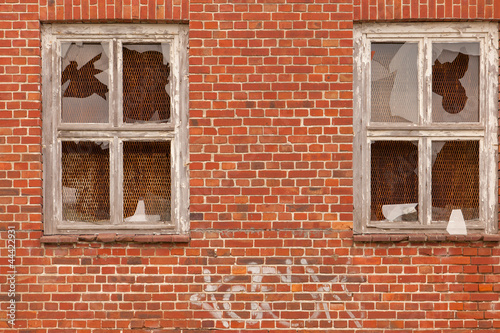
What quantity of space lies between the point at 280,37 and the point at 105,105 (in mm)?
1654

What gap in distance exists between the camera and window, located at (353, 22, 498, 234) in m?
3.69

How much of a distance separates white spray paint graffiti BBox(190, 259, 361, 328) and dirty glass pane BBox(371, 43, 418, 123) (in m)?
1.51

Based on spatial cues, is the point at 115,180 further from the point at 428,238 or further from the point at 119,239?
the point at 428,238

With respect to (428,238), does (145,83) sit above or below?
above

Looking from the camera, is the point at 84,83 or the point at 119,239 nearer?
the point at 119,239

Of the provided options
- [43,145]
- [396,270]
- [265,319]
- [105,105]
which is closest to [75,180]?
[43,145]

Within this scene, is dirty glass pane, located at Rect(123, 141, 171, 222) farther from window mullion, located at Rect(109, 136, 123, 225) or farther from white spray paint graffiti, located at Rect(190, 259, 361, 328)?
white spray paint graffiti, located at Rect(190, 259, 361, 328)

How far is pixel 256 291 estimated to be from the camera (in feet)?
11.9

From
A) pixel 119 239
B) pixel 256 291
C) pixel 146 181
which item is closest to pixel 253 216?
pixel 256 291

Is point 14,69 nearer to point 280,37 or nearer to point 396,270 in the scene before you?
point 280,37

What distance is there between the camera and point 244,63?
3.64 m

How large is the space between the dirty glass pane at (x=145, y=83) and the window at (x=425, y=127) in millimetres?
1703

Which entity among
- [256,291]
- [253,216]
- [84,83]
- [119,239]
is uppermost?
[84,83]

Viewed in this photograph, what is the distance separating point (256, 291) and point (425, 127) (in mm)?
2050
